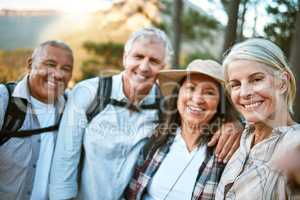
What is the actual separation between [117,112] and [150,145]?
0.32 meters

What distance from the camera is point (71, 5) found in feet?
35.1

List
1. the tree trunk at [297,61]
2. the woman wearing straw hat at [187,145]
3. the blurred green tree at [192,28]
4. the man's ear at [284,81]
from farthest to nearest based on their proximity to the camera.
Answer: the blurred green tree at [192,28] < the tree trunk at [297,61] < the woman wearing straw hat at [187,145] < the man's ear at [284,81]

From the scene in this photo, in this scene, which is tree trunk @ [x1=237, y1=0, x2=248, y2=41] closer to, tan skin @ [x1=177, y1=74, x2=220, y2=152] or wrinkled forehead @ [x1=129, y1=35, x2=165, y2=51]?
wrinkled forehead @ [x1=129, y1=35, x2=165, y2=51]

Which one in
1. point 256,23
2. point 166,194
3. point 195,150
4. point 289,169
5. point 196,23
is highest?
point 196,23

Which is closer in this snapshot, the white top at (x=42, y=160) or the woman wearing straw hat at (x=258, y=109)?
the woman wearing straw hat at (x=258, y=109)

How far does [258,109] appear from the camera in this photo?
182 centimetres

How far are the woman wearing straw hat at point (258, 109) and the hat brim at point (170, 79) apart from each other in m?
0.48

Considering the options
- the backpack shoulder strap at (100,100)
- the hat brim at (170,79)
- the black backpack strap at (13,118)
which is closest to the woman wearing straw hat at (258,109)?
the hat brim at (170,79)

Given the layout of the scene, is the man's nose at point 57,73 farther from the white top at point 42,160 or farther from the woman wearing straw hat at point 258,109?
the woman wearing straw hat at point 258,109

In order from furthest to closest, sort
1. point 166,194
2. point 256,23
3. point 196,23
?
point 196,23 < point 256,23 < point 166,194

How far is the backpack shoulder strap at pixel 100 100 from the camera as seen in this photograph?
2.48 metres

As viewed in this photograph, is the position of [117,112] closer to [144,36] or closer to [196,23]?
[144,36]

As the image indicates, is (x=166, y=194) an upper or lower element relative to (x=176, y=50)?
lower

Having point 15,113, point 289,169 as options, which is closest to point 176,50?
point 15,113
